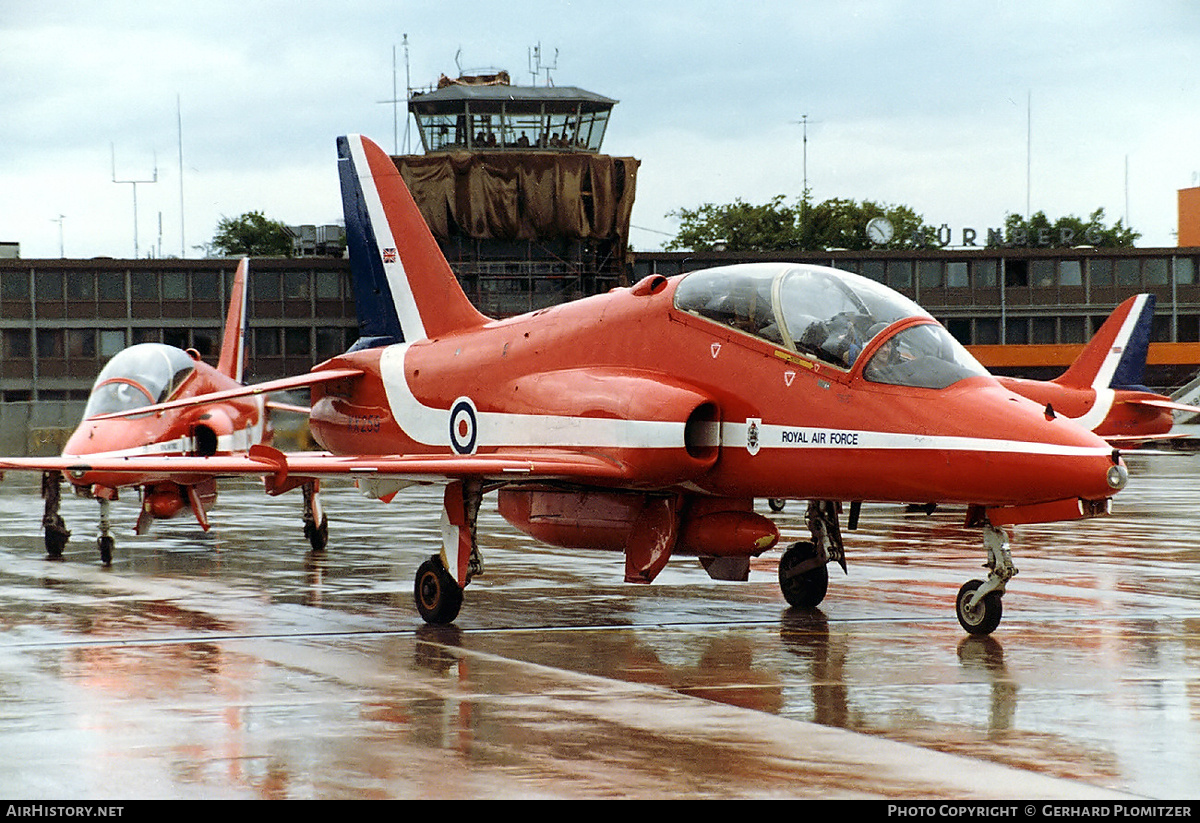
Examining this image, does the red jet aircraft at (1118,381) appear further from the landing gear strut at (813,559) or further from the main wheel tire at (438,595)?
the main wheel tire at (438,595)

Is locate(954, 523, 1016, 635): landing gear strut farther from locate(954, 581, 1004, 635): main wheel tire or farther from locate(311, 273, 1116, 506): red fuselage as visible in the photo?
locate(311, 273, 1116, 506): red fuselage

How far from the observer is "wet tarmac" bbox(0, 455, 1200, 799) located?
6.29 m

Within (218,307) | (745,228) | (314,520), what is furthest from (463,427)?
(745,228)

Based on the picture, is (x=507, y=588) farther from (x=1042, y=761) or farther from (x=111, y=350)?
(x=111, y=350)

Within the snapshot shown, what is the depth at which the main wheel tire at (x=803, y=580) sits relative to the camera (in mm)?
12258

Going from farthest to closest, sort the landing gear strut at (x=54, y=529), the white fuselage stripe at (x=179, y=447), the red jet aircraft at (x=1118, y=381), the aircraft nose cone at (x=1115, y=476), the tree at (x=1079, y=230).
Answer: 1. the tree at (x=1079, y=230)
2. the red jet aircraft at (x=1118, y=381)
3. the landing gear strut at (x=54, y=529)
4. the white fuselage stripe at (x=179, y=447)
5. the aircraft nose cone at (x=1115, y=476)

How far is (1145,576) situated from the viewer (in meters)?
14.6

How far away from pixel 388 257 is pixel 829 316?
643cm

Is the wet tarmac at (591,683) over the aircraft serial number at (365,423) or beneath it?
beneath

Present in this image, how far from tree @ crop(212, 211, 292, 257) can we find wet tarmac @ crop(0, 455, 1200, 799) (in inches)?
3124

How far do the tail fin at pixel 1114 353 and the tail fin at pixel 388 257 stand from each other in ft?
62.7

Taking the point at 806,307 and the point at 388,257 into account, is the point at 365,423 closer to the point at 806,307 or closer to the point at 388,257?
the point at 388,257

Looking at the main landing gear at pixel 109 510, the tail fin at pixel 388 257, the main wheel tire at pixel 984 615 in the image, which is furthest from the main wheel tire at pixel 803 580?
the main landing gear at pixel 109 510

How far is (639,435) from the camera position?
10.9 metres
